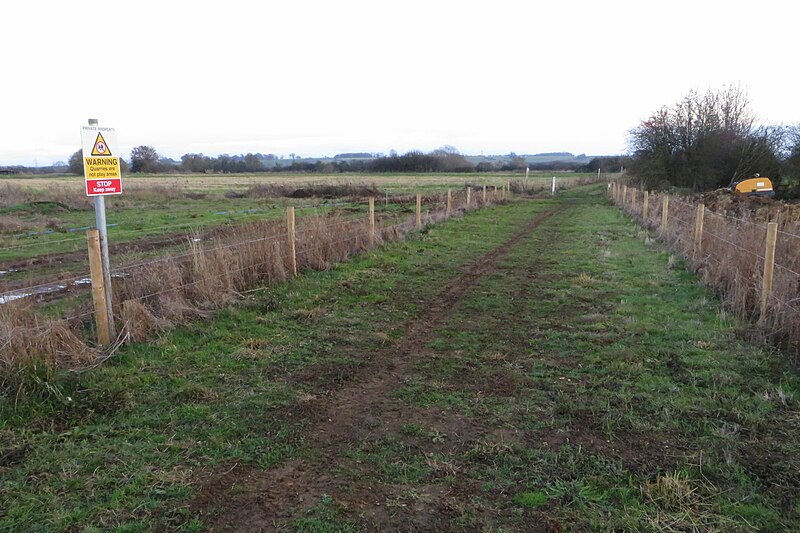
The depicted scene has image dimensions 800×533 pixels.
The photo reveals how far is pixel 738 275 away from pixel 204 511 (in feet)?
24.8

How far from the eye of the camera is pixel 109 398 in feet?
16.3

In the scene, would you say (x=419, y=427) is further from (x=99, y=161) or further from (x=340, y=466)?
(x=99, y=161)

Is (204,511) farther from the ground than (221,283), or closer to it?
closer to it

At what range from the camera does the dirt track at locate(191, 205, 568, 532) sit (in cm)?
341

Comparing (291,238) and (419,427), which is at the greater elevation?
(291,238)

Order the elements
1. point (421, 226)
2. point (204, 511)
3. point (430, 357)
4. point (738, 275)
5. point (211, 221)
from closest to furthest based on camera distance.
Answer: point (204, 511)
point (430, 357)
point (738, 275)
point (421, 226)
point (211, 221)

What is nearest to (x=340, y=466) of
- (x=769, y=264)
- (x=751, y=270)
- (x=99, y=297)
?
(x=99, y=297)

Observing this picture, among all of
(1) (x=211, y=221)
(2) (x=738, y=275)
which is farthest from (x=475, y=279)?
(1) (x=211, y=221)

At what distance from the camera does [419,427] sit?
4.55 meters

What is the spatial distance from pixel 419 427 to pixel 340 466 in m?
0.82

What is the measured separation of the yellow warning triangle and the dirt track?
345 cm

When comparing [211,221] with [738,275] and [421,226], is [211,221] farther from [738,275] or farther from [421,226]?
[738,275]

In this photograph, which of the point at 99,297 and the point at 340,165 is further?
the point at 340,165

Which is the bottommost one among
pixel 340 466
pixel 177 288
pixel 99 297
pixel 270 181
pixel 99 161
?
pixel 340 466
